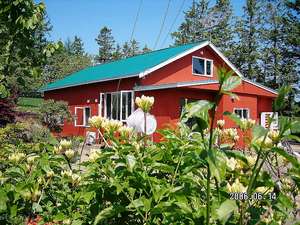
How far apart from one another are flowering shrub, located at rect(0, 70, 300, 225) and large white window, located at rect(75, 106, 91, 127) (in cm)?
1954

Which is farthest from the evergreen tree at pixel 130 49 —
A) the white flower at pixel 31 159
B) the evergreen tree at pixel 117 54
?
the white flower at pixel 31 159

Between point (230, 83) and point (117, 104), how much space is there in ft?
59.6

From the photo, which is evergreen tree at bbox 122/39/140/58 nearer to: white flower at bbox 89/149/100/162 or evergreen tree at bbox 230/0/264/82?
evergreen tree at bbox 230/0/264/82

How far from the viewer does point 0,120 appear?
14.3 m

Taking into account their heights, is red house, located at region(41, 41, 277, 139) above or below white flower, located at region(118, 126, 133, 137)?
above

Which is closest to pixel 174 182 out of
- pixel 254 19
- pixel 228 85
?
pixel 228 85

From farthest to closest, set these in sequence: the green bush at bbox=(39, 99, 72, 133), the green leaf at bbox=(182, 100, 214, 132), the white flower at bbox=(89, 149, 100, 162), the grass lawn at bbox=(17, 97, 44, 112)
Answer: the grass lawn at bbox=(17, 97, 44, 112) < the green bush at bbox=(39, 99, 72, 133) < the white flower at bbox=(89, 149, 100, 162) < the green leaf at bbox=(182, 100, 214, 132)

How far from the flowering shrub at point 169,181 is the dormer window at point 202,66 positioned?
1845 centimetres

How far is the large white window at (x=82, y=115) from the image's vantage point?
21.7 m

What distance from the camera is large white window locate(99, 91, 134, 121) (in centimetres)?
1850

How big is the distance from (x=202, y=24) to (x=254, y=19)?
843 centimetres

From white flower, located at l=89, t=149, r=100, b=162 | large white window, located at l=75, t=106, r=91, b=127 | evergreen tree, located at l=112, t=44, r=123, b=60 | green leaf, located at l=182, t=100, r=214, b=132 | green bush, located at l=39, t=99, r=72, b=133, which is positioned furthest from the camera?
evergreen tree, located at l=112, t=44, r=123, b=60

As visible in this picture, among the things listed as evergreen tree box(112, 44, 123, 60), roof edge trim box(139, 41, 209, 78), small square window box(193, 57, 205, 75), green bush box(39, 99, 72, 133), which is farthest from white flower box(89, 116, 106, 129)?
evergreen tree box(112, 44, 123, 60)

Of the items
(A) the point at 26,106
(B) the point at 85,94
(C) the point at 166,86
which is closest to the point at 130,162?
(C) the point at 166,86
